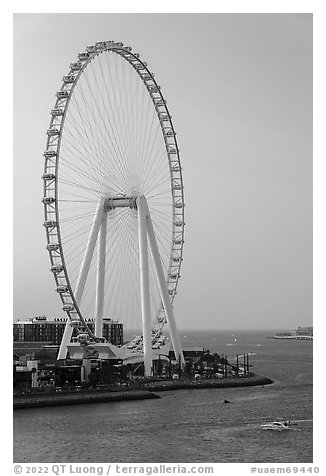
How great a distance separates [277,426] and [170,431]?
1712 mm

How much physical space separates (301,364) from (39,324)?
10.1 meters

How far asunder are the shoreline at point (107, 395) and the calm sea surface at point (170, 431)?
312mm

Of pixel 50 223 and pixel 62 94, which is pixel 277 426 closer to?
pixel 50 223

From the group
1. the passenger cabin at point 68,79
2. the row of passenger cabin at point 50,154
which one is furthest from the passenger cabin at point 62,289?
the passenger cabin at point 68,79

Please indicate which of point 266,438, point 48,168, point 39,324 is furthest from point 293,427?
point 39,324

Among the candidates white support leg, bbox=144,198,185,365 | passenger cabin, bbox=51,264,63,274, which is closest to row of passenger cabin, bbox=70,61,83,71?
passenger cabin, bbox=51,264,63,274

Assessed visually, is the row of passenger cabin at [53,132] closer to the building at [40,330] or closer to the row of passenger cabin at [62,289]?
the row of passenger cabin at [62,289]

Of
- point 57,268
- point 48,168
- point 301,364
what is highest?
point 48,168

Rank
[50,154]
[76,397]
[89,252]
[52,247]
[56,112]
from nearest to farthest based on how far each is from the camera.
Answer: [56,112]
[50,154]
[52,247]
[76,397]
[89,252]

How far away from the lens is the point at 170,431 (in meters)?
12.6

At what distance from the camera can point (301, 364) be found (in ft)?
104

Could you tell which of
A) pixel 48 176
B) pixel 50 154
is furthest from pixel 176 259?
pixel 50 154
